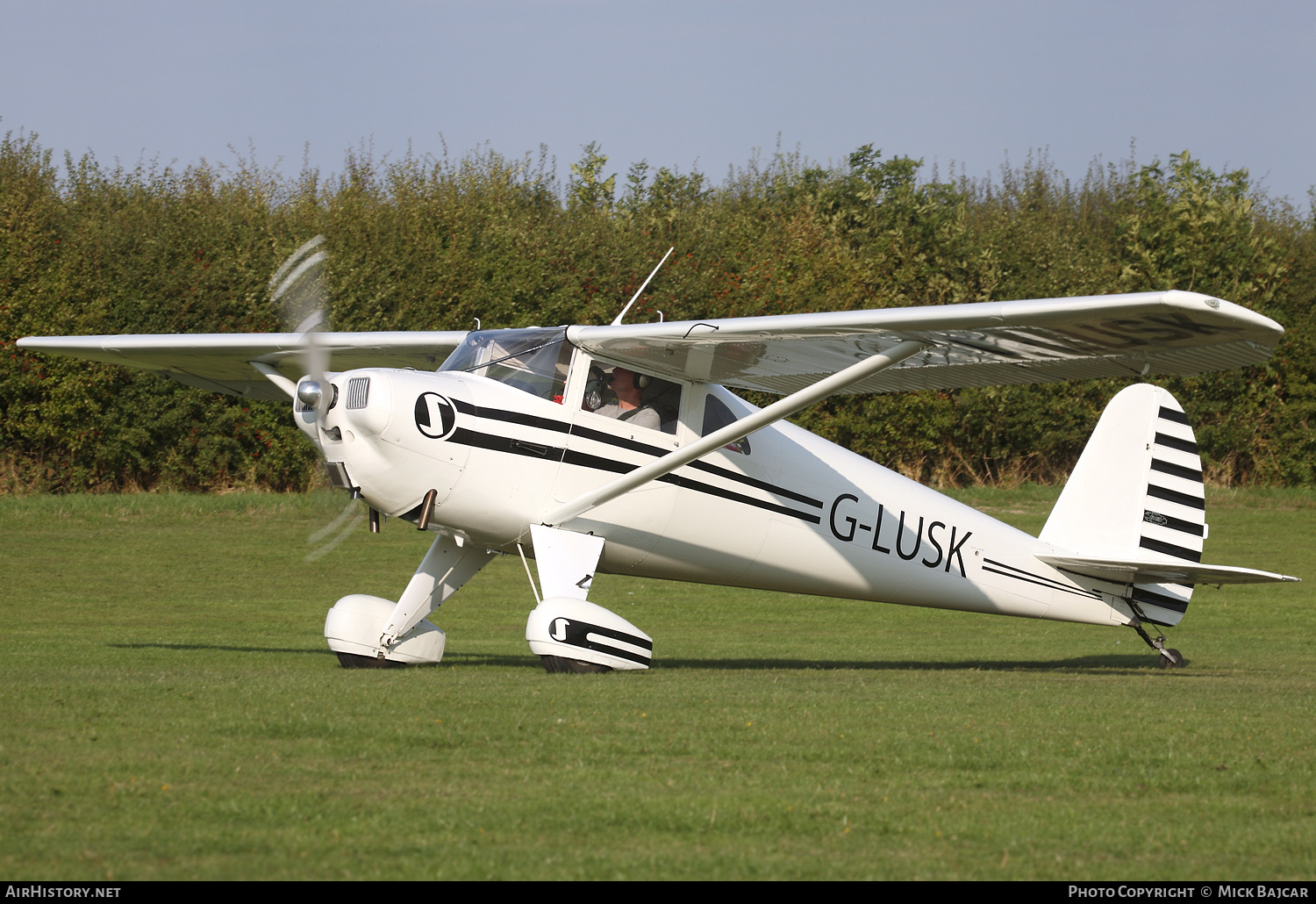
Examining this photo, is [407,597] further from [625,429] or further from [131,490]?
[131,490]

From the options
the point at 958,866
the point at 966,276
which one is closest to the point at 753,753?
the point at 958,866

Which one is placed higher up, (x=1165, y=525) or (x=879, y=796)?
(x=1165, y=525)

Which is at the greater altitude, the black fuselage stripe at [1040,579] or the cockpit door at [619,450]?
the cockpit door at [619,450]

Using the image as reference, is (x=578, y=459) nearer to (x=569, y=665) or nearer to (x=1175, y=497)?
(x=569, y=665)

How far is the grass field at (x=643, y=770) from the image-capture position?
4.50m

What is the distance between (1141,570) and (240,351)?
9.21 m

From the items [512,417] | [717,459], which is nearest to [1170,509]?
[717,459]

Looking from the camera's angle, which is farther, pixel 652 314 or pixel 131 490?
pixel 652 314

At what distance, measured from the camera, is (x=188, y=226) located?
2850 centimetres

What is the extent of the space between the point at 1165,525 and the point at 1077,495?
0.89m

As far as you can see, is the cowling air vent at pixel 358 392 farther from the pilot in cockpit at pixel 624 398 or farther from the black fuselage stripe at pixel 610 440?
the pilot in cockpit at pixel 624 398

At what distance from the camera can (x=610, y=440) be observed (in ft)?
35.1

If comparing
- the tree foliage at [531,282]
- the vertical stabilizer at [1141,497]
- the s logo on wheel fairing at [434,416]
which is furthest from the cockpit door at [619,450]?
the tree foliage at [531,282]

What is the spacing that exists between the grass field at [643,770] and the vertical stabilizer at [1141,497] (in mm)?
1179
